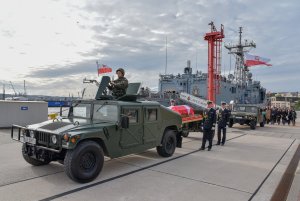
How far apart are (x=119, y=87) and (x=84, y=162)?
2.43 metres

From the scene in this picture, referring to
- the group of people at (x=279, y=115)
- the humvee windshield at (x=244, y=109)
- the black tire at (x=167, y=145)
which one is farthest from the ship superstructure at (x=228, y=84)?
the black tire at (x=167, y=145)

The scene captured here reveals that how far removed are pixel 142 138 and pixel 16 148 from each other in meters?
4.76

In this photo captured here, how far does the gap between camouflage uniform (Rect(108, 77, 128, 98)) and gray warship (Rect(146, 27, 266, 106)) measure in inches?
915

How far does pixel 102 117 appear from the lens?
6.31 m

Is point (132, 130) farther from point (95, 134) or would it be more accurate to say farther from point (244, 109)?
point (244, 109)

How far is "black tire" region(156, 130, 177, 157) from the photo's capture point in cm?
772

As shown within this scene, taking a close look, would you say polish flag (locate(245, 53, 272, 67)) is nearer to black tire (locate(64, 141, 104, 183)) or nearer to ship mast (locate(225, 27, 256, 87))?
ship mast (locate(225, 27, 256, 87))

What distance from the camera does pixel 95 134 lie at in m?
5.50

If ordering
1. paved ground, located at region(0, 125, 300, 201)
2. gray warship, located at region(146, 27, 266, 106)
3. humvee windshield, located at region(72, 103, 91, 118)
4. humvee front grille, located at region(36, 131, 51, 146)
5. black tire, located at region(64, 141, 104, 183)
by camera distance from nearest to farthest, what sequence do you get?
paved ground, located at region(0, 125, 300, 201), black tire, located at region(64, 141, 104, 183), humvee front grille, located at region(36, 131, 51, 146), humvee windshield, located at region(72, 103, 91, 118), gray warship, located at region(146, 27, 266, 106)

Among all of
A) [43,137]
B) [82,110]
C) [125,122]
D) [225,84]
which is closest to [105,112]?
[125,122]

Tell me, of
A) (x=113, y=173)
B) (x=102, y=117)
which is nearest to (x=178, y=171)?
(x=113, y=173)

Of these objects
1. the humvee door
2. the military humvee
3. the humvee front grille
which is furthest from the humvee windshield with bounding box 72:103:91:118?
the humvee front grille

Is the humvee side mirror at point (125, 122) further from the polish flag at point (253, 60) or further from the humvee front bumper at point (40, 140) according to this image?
the polish flag at point (253, 60)

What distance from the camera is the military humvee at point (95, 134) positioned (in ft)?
17.1
